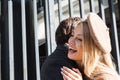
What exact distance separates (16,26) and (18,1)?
16 centimetres

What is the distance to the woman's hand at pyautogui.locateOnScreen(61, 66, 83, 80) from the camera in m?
1.62

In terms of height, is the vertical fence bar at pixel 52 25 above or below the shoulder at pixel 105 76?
above

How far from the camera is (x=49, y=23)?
213 cm

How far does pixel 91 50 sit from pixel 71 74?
16 cm

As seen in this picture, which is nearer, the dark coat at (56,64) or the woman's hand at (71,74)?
the woman's hand at (71,74)

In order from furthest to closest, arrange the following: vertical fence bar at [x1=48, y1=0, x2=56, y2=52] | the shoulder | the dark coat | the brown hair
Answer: vertical fence bar at [x1=48, y1=0, x2=56, y2=52]
the brown hair
the dark coat
the shoulder

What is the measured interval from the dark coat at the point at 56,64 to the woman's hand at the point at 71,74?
0.18ft

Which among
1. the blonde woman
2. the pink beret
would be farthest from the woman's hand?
the pink beret

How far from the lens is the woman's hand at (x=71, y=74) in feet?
5.31

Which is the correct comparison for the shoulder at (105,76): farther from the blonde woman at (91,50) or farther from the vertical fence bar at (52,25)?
the vertical fence bar at (52,25)

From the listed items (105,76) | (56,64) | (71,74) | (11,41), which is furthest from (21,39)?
(105,76)

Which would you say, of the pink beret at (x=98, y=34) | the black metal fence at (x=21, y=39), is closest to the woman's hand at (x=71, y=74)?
the pink beret at (x=98, y=34)

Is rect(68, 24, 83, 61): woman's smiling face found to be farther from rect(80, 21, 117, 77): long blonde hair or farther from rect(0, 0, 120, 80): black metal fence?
rect(0, 0, 120, 80): black metal fence

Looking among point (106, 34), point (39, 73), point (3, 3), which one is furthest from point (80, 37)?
point (3, 3)
